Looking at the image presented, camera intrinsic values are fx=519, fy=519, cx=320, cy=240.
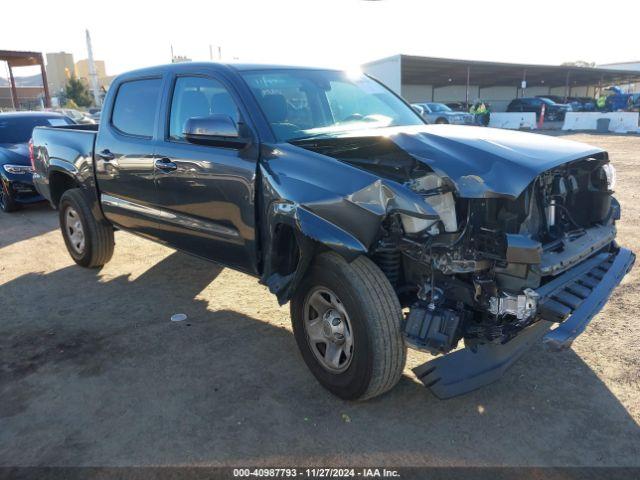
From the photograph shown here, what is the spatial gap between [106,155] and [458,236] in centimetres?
351

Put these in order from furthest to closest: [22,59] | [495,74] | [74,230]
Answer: [495,74] → [22,59] → [74,230]

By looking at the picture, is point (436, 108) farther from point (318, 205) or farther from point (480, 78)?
point (318, 205)

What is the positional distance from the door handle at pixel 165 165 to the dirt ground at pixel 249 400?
129cm

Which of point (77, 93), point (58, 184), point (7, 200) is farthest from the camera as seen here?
point (77, 93)

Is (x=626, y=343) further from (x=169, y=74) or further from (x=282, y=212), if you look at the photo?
(x=169, y=74)

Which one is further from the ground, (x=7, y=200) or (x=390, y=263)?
(x=390, y=263)

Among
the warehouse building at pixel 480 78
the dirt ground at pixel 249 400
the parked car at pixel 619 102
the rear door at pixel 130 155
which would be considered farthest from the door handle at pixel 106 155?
the parked car at pixel 619 102

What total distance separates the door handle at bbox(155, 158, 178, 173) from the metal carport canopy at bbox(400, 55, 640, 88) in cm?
2921

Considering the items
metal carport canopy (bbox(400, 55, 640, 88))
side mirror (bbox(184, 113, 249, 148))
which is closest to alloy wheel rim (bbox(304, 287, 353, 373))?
side mirror (bbox(184, 113, 249, 148))

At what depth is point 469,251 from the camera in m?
2.66

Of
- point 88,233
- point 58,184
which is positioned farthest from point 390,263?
point 58,184

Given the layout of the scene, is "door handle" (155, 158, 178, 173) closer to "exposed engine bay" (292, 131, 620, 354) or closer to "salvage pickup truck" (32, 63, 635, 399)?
"salvage pickup truck" (32, 63, 635, 399)

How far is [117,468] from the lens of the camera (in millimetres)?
2619

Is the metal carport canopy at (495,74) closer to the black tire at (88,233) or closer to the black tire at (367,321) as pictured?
the black tire at (88,233)
